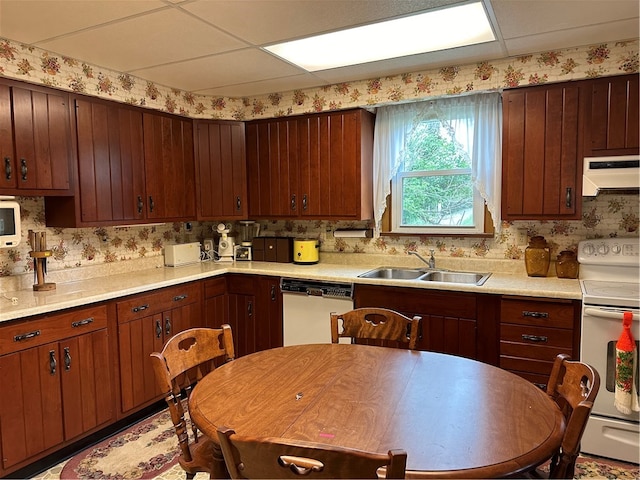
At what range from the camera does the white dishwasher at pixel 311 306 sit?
322 centimetres

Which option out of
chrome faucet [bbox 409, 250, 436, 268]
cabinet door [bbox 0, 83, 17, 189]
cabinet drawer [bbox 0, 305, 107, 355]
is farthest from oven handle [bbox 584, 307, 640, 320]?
cabinet door [bbox 0, 83, 17, 189]

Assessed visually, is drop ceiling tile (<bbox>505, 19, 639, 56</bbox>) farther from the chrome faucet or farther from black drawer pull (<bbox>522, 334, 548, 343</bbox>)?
black drawer pull (<bbox>522, 334, 548, 343</bbox>)

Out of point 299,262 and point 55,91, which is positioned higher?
point 55,91

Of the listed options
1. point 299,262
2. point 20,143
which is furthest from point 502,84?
point 20,143

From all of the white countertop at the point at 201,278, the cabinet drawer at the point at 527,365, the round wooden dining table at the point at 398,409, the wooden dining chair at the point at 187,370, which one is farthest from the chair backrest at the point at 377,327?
the cabinet drawer at the point at 527,365

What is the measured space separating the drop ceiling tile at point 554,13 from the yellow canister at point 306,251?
82.3 inches

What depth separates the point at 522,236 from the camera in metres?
3.23

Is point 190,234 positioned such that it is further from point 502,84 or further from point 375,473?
point 375,473

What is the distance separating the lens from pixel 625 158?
2.59 meters

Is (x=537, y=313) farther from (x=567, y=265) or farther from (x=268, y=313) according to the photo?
(x=268, y=313)

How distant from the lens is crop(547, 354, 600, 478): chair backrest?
1.16m

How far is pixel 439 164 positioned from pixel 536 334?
1517 mm

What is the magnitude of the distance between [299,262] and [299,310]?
1.72ft

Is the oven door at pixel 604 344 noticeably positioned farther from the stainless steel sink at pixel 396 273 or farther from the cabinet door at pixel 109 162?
the cabinet door at pixel 109 162
